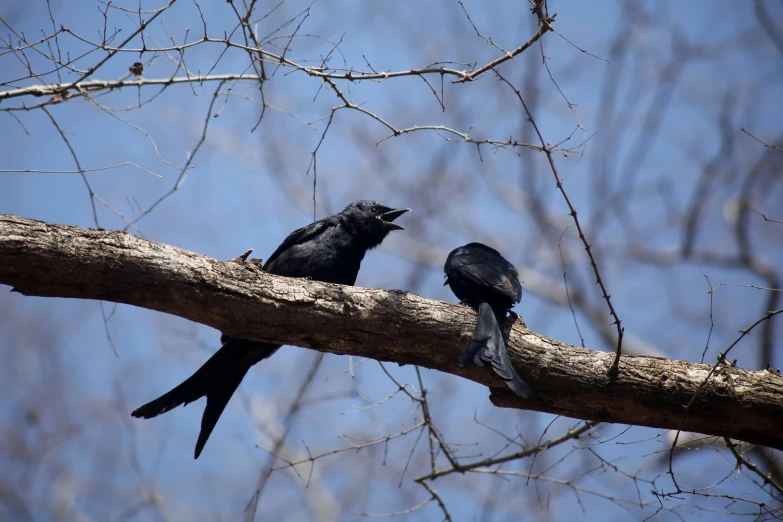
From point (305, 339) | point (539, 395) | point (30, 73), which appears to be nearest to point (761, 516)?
point (539, 395)

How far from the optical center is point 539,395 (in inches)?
137

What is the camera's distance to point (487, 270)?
4.31 m

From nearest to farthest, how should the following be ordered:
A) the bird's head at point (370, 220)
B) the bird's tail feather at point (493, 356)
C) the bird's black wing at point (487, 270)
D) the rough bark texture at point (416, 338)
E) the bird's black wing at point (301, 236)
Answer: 1. the rough bark texture at point (416, 338)
2. the bird's tail feather at point (493, 356)
3. the bird's black wing at point (487, 270)
4. the bird's black wing at point (301, 236)
5. the bird's head at point (370, 220)

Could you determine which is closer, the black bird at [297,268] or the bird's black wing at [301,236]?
the black bird at [297,268]

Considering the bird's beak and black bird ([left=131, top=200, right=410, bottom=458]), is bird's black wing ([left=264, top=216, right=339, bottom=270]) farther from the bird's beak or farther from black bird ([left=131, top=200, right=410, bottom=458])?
the bird's beak

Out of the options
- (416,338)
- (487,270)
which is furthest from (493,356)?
(487,270)

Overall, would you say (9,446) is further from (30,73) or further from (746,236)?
(746,236)

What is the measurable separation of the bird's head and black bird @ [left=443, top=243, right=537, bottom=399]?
946 millimetres

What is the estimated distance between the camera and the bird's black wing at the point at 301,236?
5.14 m

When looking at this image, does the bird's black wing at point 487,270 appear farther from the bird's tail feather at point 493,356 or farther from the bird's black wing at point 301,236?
the bird's black wing at point 301,236

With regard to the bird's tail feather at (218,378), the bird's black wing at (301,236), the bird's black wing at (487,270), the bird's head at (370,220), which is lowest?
the bird's tail feather at (218,378)

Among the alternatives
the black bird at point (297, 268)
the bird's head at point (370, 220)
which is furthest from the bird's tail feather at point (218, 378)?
the bird's head at point (370, 220)

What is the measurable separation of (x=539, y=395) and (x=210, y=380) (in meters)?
2.27

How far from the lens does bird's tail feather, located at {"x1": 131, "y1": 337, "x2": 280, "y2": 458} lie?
409 centimetres
